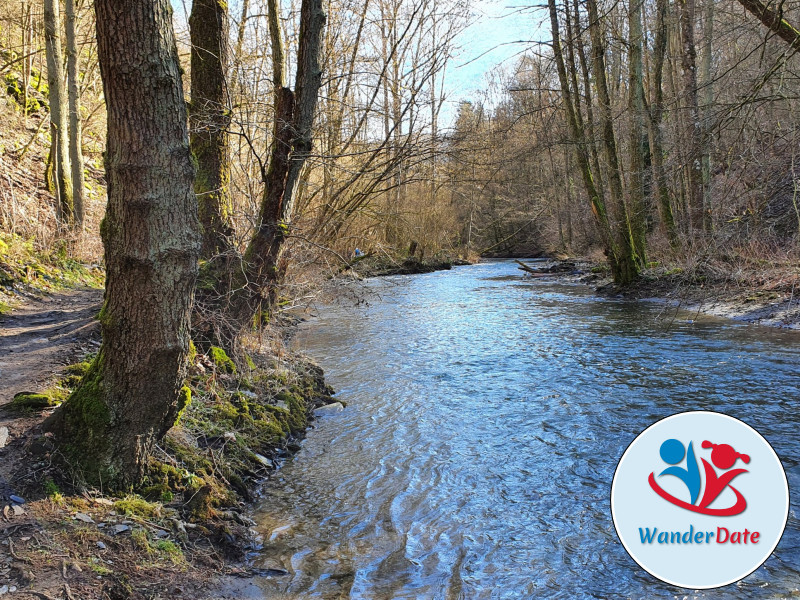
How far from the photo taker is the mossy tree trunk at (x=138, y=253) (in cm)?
313

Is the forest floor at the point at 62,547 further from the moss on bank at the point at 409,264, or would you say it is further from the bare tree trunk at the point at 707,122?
the moss on bank at the point at 409,264

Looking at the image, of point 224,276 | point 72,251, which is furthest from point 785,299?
point 72,251

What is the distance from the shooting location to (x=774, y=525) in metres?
2.84

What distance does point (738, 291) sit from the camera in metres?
10.7

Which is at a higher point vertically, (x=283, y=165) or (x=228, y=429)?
(x=283, y=165)

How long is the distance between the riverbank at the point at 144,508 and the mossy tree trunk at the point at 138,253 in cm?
22

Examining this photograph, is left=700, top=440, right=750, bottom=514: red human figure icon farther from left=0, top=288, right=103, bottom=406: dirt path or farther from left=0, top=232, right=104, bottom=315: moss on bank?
left=0, top=232, right=104, bottom=315: moss on bank

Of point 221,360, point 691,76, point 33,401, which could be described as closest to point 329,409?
point 221,360

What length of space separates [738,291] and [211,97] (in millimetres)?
10076

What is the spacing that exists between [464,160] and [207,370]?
12.9 ft

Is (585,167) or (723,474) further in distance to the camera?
(585,167)

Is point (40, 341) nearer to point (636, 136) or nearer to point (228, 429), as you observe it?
point (228, 429)

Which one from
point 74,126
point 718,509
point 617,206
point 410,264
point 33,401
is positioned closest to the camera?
point 718,509

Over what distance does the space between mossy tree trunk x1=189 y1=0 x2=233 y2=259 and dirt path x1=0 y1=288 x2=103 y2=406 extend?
1.72 meters
